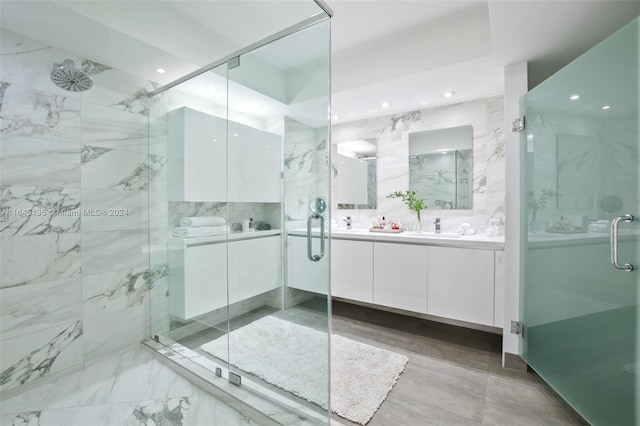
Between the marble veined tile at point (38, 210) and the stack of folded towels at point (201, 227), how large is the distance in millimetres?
626

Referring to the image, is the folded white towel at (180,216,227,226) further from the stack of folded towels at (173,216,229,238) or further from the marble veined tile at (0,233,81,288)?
the marble veined tile at (0,233,81,288)

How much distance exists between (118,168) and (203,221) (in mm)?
594

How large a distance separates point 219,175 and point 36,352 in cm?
133

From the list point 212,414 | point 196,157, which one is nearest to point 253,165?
point 196,157

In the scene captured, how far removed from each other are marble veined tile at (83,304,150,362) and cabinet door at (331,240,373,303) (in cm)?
177

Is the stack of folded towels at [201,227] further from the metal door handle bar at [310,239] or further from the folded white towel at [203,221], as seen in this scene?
the metal door handle bar at [310,239]

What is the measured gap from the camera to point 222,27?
1.97 metres

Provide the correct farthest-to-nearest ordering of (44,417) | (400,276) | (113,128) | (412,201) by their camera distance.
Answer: (412,201) → (400,276) → (113,128) → (44,417)

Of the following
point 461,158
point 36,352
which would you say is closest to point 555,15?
point 461,158

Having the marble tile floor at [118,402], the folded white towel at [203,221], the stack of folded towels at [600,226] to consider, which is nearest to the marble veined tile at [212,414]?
the marble tile floor at [118,402]

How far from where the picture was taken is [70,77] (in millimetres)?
1491

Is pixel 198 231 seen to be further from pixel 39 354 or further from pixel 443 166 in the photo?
pixel 443 166

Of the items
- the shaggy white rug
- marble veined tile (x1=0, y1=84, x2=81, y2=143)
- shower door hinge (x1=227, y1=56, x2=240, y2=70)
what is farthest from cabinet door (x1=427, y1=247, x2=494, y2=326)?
marble veined tile (x1=0, y1=84, x2=81, y2=143)

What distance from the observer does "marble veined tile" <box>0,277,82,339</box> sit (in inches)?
54.5
